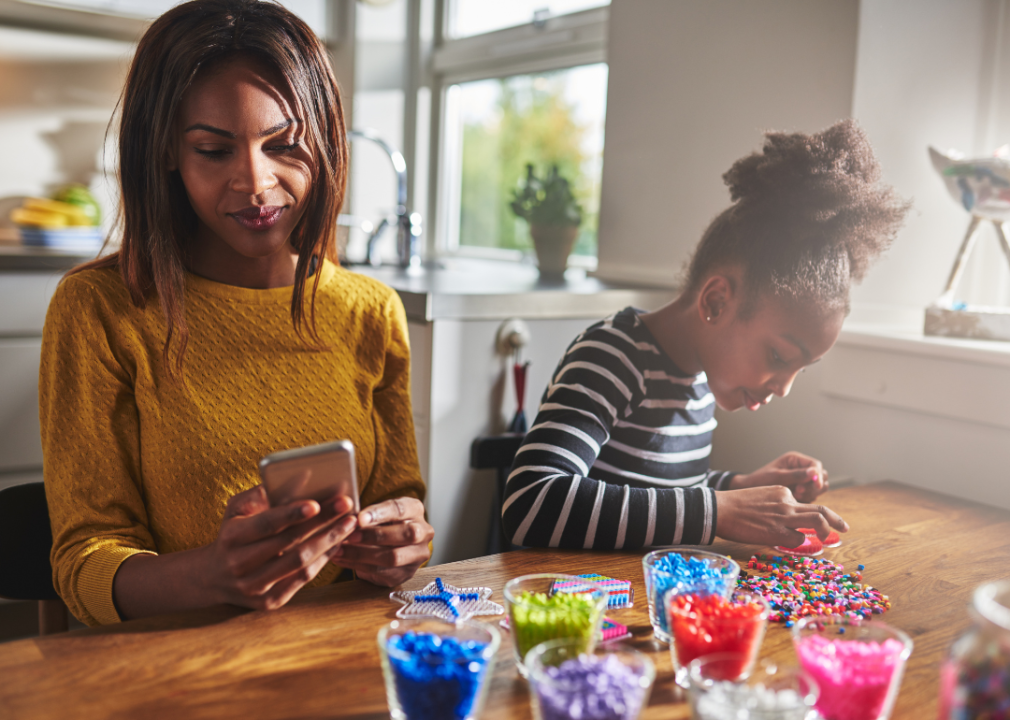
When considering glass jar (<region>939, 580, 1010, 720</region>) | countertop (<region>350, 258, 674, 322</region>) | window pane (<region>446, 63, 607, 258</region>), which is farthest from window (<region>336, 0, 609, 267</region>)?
glass jar (<region>939, 580, 1010, 720</region>)

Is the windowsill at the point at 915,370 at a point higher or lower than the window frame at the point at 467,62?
lower

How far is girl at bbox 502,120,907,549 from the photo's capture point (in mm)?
1050

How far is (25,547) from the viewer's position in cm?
105

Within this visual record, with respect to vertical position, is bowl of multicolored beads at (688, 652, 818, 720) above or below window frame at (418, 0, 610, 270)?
below

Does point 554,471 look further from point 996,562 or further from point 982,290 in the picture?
point 982,290

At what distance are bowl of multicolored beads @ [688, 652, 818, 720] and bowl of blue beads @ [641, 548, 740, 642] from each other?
0.13 meters

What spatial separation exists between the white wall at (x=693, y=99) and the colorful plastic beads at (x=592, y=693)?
4.49 ft

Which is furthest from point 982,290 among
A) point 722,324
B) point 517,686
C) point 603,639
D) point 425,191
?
point 425,191

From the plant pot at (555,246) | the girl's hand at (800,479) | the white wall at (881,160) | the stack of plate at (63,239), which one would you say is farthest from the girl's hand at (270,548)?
the stack of plate at (63,239)

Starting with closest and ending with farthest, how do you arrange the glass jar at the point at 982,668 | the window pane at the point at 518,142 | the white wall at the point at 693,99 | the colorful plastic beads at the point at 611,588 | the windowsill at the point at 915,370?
the glass jar at the point at 982,668, the colorful plastic beads at the point at 611,588, the windowsill at the point at 915,370, the white wall at the point at 693,99, the window pane at the point at 518,142

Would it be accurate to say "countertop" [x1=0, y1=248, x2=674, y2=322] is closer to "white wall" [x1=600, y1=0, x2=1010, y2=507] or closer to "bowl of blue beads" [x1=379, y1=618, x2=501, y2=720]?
"white wall" [x1=600, y1=0, x2=1010, y2=507]

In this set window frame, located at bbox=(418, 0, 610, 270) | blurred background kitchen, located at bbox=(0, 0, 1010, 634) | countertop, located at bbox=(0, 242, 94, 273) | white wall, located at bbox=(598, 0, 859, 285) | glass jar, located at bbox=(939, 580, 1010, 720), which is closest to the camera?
glass jar, located at bbox=(939, 580, 1010, 720)

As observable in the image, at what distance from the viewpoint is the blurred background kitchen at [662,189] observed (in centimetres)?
160

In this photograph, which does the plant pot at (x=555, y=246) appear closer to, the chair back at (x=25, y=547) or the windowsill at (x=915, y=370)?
the windowsill at (x=915, y=370)
